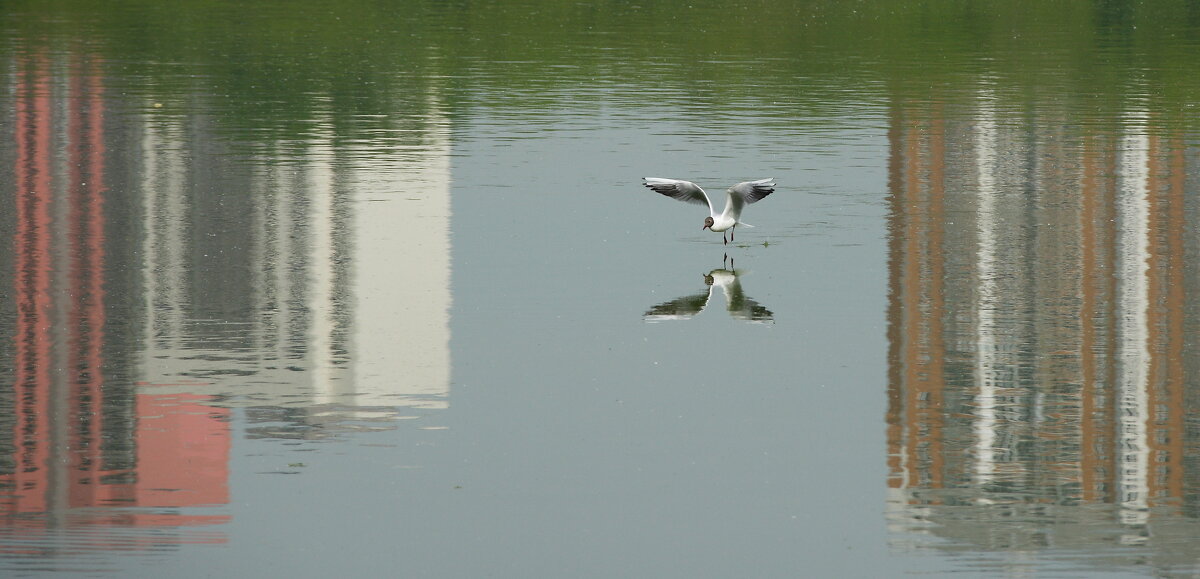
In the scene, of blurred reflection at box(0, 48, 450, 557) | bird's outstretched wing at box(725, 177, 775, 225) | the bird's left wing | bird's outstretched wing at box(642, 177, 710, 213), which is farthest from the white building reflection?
bird's outstretched wing at box(725, 177, 775, 225)

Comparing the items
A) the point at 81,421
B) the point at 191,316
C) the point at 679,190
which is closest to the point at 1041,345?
the point at 679,190

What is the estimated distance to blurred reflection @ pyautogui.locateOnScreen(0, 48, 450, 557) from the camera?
10.6m

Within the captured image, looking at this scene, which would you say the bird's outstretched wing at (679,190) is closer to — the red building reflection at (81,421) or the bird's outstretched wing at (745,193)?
the bird's outstretched wing at (745,193)

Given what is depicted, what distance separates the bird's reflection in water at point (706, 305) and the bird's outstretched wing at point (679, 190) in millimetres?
1346

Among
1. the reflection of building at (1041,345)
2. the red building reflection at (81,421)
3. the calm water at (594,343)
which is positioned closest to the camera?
the calm water at (594,343)

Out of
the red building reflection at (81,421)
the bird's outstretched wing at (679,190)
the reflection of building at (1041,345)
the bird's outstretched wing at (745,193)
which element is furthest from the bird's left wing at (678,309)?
the red building reflection at (81,421)

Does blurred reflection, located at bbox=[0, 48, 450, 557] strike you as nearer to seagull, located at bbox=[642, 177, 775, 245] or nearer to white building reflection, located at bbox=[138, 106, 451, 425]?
white building reflection, located at bbox=[138, 106, 451, 425]

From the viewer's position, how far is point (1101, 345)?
13.9 m

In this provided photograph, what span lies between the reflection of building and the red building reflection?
3.90 meters

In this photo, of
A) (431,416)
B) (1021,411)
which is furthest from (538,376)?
(1021,411)

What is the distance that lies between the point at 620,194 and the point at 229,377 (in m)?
9.39

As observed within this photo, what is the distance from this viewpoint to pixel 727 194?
695 inches

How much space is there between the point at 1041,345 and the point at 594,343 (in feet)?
10.7

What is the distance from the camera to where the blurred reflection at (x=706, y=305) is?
15094 millimetres
